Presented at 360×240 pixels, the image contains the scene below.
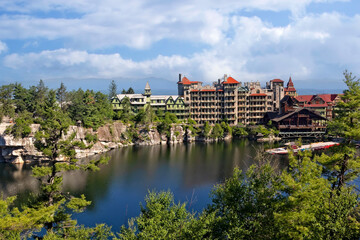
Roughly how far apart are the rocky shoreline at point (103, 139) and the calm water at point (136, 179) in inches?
136

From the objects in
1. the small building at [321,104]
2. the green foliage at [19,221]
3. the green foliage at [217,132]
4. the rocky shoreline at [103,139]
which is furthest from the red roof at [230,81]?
the green foliage at [19,221]

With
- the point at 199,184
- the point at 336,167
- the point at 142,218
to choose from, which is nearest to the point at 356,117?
the point at 336,167

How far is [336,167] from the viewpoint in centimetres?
2002

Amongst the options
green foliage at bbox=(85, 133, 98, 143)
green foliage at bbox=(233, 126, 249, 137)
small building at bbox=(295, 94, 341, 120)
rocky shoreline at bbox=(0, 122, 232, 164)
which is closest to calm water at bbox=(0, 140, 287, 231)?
rocky shoreline at bbox=(0, 122, 232, 164)

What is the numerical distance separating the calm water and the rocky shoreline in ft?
11.3

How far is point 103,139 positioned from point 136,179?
29060 mm

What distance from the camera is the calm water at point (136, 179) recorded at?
36719 mm

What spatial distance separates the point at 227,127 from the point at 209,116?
26.7ft

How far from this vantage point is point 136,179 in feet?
157

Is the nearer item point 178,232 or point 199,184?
point 178,232

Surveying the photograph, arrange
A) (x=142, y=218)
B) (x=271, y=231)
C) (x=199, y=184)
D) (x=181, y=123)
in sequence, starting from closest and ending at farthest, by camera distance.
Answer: (x=271, y=231) → (x=142, y=218) → (x=199, y=184) → (x=181, y=123)

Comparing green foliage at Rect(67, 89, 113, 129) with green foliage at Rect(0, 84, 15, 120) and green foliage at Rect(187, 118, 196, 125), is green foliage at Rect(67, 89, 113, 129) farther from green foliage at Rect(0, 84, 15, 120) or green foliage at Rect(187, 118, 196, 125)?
green foliage at Rect(187, 118, 196, 125)

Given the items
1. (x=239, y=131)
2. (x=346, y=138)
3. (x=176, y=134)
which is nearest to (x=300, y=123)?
(x=239, y=131)

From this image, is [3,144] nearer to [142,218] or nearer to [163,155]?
[163,155]
